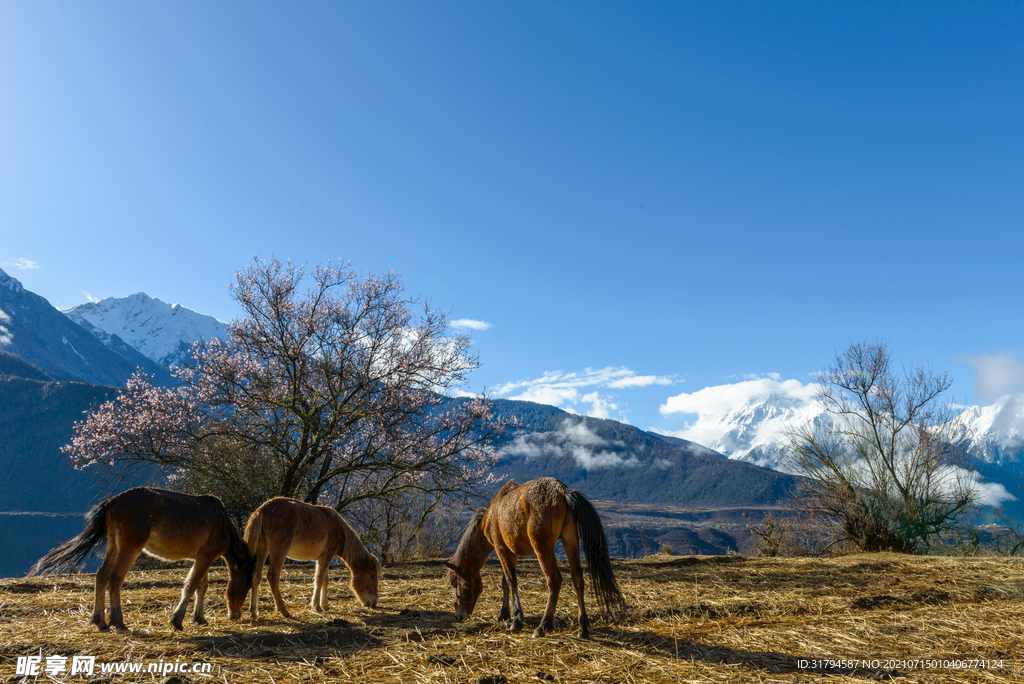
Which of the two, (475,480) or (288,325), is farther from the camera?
(475,480)

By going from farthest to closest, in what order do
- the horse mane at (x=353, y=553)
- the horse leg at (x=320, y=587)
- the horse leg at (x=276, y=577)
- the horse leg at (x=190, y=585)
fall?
the horse mane at (x=353, y=553)
the horse leg at (x=320, y=587)
the horse leg at (x=276, y=577)
the horse leg at (x=190, y=585)

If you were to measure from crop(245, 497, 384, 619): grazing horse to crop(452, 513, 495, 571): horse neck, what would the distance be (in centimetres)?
156

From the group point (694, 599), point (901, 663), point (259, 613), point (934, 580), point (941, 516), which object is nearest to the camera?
point (901, 663)

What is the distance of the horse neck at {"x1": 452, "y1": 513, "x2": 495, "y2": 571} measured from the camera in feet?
21.2

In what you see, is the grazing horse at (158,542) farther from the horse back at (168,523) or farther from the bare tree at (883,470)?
the bare tree at (883,470)

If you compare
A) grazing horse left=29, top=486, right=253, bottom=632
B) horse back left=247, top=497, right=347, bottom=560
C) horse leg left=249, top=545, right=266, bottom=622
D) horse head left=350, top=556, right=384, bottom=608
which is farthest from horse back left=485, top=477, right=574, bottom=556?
grazing horse left=29, top=486, right=253, bottom=632

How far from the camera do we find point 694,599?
6941 millimetres

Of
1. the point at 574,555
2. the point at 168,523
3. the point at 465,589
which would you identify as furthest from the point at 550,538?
the point at 168,523

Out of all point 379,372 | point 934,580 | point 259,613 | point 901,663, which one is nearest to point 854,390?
point 934,580

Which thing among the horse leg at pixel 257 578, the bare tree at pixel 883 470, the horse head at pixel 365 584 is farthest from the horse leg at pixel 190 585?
the bare tree at pixel 883 470

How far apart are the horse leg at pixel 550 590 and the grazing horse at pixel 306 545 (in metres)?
3.01

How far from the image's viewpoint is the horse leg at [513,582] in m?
5.41

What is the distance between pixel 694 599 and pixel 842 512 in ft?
57.5

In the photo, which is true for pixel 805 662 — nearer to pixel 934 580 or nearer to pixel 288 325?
pixel 934 580
